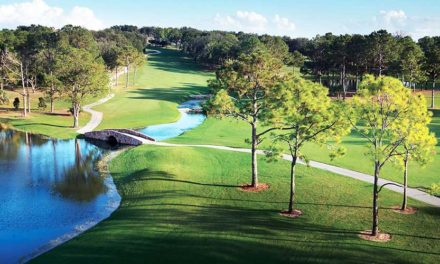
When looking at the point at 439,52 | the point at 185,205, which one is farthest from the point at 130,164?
the point at 439,52

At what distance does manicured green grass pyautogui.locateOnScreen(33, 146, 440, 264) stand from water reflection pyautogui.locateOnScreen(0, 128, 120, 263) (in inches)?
91.1

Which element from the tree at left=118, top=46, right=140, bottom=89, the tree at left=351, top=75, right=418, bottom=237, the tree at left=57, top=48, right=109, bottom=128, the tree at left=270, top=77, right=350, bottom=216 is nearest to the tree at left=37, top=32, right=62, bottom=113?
the tree at left=118, top=46, right=140, bottom=89

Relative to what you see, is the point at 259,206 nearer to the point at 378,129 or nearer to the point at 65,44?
the point at 378,129

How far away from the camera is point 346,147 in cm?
5462

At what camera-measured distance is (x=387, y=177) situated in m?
41.7

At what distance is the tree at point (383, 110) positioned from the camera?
27.0m

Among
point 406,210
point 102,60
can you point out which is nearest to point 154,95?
point 102,60

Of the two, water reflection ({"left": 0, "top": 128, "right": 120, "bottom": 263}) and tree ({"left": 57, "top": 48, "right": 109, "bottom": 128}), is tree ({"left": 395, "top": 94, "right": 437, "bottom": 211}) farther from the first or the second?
tree ({"left": 57, "top": 48, "right": 109, "bottom": 128})

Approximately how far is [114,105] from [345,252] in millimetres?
74629

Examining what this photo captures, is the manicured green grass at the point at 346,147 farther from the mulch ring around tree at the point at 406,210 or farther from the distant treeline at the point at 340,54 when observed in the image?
the distant treeline at the point at 340,54

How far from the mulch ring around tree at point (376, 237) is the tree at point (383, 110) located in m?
0.23

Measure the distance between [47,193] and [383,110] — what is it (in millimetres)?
30249

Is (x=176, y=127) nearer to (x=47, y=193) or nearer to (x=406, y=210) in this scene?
(x=47, y=193)

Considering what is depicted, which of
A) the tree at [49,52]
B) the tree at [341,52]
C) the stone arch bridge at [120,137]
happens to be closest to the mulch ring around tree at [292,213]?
the stone arch bridge at [120,137]
